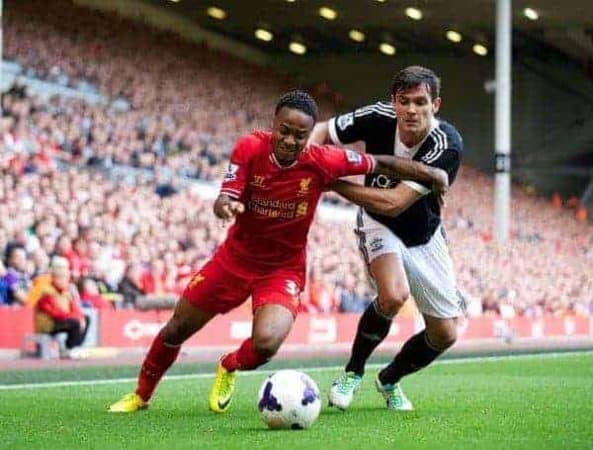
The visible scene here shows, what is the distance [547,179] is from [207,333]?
93.1ft

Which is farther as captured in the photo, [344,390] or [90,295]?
[90,295]

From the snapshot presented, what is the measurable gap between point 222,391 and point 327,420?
0.92 metres

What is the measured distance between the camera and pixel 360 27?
4341 cm

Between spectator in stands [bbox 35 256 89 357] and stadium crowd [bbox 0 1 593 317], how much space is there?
1.50 feet

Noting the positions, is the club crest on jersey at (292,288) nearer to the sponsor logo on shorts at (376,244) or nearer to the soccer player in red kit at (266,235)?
the soccer player in red kit at (266,235)

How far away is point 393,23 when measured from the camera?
139 feet

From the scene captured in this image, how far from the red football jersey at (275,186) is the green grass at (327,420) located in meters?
1.14

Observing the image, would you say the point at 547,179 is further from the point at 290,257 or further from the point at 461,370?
the point at 290,257

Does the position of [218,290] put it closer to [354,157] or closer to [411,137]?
[354,157]

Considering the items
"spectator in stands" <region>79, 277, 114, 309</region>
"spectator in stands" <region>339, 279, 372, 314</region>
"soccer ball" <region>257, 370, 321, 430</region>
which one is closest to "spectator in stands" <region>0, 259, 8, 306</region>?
"spectator in stands" <region>79, 277, 114, 309</region>

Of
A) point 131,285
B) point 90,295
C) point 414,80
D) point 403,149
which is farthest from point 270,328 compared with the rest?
point 131,285

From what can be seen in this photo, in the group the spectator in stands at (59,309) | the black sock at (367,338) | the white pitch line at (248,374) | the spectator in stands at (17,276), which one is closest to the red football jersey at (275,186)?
the black sock at (367,338)

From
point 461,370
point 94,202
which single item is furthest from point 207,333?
point 461,370

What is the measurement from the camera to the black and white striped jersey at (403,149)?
31.8 ft
